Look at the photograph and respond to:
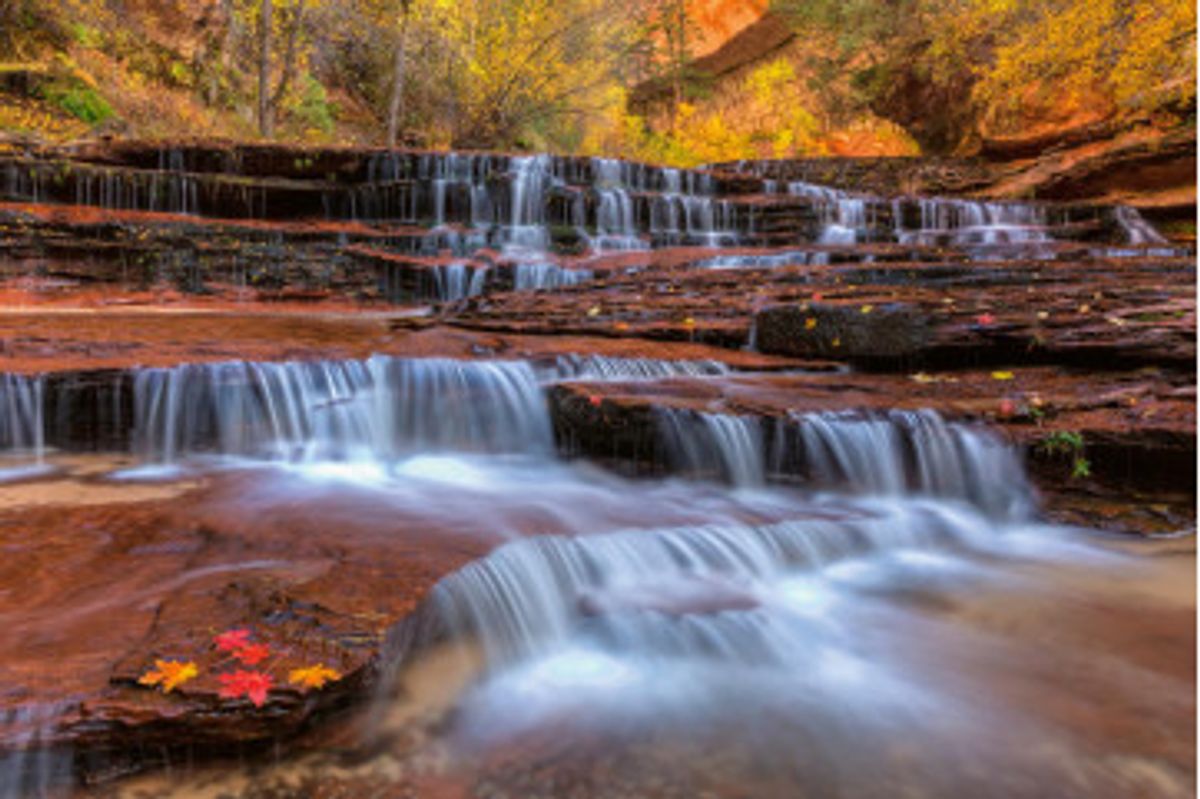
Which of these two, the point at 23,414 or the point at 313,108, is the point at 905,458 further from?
the point at 313,108

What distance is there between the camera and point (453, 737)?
228 cm

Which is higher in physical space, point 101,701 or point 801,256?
point 801,256

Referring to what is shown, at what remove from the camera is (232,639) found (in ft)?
7.28

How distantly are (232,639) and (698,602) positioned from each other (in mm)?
2077

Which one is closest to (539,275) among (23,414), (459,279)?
(459,279)

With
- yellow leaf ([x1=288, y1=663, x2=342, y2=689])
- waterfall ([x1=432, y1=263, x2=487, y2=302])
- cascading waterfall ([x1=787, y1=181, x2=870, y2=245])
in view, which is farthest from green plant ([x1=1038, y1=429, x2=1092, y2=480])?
cascading waterfall ([x1=787, y1=181, x2=870, y2=245])

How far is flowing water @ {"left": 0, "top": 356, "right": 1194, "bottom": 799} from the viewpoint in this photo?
2.21m

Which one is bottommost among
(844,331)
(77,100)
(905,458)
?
(905,458)

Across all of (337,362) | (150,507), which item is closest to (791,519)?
(150,507)

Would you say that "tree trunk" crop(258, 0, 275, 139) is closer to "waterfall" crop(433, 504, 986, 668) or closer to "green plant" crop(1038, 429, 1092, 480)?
"waterfall" crop(433, 504, 986, 668)

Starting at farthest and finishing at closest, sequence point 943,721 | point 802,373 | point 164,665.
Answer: point 802,373
point 943,721
point 164,665

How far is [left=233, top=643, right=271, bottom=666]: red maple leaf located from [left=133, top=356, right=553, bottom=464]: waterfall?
10.5 ft

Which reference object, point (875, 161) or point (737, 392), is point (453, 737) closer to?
point (737, 392)

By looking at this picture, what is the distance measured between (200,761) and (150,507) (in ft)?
7.01
